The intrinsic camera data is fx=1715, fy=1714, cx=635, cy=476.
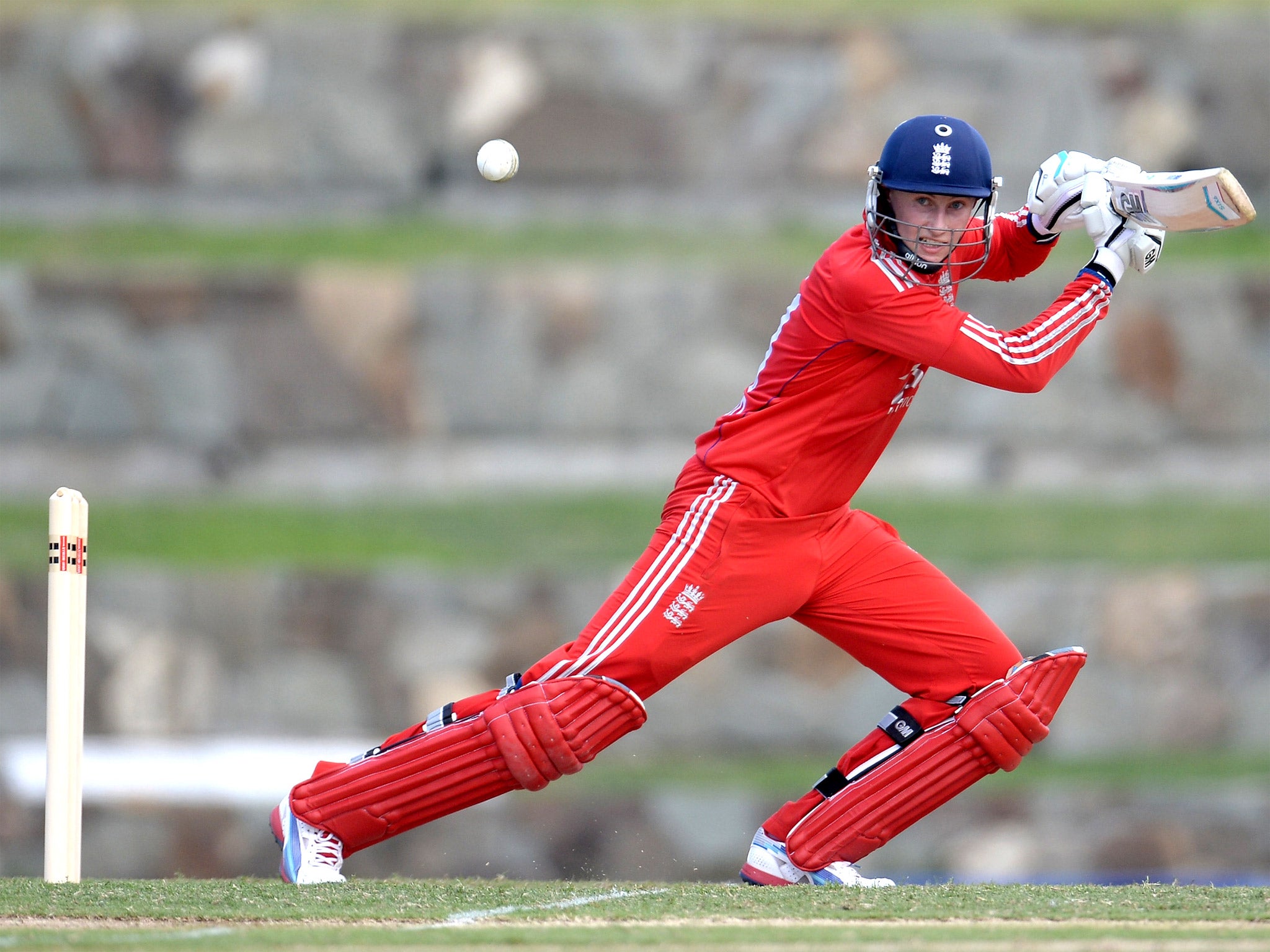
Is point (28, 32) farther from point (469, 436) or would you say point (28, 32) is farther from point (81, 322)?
point (469, 436)

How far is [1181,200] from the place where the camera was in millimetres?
4527

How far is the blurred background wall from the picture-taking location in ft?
24.6

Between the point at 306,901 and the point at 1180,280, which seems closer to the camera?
the point at 306,901

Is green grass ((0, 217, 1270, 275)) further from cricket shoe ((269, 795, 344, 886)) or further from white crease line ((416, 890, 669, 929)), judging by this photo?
white crease line ((416, 890, 669, 929))

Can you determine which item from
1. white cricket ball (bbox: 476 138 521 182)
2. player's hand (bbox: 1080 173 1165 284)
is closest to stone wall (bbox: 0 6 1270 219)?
white cricket ball (bbox: 476 138 521 182)

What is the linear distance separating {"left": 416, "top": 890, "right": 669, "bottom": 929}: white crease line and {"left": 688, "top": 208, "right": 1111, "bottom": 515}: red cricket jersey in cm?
108

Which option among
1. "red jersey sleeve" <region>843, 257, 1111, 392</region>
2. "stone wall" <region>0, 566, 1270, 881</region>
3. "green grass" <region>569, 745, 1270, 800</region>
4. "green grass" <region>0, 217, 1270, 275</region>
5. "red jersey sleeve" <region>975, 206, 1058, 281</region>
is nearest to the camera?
"red jersey sleeve" <region>843, 257, 1111, 392</region>

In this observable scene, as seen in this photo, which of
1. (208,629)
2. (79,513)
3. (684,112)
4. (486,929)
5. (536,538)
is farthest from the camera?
(684,112)

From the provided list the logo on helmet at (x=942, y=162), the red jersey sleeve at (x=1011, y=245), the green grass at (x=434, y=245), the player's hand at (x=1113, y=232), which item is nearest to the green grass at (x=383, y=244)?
the green grass at (x=434, y=245)

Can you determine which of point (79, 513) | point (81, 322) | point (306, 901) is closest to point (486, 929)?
point (306, 901)

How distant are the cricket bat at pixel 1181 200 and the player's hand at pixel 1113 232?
0.08 feet

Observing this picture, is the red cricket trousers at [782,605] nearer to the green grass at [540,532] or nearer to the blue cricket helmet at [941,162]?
the blue cricket helmet at [941,162]

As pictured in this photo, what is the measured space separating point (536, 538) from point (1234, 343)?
3.75 metres

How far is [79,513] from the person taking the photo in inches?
188
